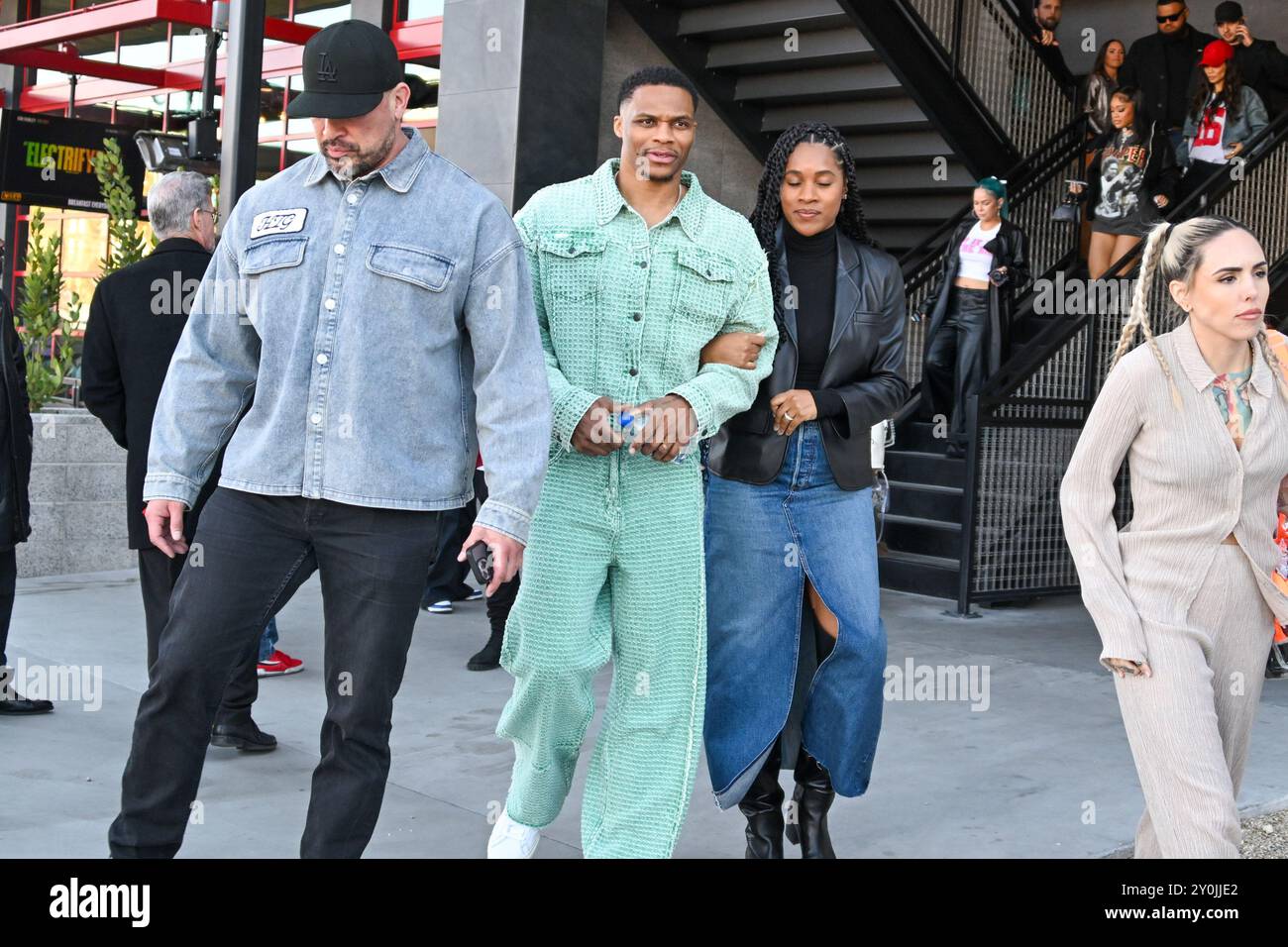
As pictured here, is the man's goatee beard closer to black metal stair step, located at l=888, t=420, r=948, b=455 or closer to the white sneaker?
the white sneaker

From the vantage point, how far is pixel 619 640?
150 inches

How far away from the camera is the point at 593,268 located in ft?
12.5

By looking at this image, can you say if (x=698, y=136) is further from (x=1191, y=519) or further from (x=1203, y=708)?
(x=1203, y=708)

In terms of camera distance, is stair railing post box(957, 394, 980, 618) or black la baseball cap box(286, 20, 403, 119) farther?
stair railing post box(957, 394, 980, 618)

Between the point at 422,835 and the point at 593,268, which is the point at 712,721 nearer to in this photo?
the point at 422,835

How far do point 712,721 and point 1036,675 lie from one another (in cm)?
358

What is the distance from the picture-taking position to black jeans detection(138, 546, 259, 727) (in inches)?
203

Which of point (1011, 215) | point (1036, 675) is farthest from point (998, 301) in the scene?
point (1036, 675)

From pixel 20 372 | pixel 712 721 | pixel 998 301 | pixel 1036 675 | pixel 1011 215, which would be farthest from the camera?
pixel 1011 215

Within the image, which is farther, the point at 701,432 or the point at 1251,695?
the point at 701,432

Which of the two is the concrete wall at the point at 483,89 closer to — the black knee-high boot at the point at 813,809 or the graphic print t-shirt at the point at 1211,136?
the graphic print t-shirt at the point at 1211,136

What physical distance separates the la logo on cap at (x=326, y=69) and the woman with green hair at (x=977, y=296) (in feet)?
24.7

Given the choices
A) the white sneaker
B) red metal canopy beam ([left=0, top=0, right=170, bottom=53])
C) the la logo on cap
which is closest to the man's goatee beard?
the la logo on cap

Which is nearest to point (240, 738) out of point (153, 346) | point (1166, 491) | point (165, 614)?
point (165, 614)
